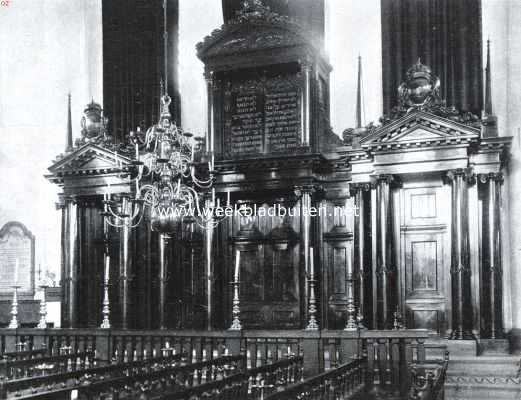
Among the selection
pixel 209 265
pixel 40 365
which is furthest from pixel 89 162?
pixel 40 365

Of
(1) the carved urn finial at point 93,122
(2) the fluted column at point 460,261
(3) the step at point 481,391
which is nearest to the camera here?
(3) the step at point 481,391

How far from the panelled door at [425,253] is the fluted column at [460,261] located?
1.31 feet

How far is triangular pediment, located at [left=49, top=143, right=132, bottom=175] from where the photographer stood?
1090 centimetres

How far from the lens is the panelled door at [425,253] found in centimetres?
938

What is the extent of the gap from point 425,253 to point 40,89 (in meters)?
7.78

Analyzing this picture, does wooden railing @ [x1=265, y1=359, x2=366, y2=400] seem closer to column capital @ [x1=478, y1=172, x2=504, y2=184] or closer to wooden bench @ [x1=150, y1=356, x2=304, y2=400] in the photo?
wooden bench @ [x1=150, y1=356, x2=304, y2=400]

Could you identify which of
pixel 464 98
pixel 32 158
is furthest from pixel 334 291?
pixel 32 158

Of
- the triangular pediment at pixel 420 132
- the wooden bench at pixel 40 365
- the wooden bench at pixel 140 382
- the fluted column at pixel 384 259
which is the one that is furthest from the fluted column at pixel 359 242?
the wooden bench at pixel 40 365

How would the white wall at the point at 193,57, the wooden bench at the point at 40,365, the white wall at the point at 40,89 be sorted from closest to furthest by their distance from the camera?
the wooden bench at the point at 40,365, the white wall at the point at 193,57, the white wall at the point at 40,89

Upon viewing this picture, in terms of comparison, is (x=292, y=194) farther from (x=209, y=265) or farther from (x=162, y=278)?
(x=162, y=278)

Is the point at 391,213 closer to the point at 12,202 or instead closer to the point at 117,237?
the point at 117,237

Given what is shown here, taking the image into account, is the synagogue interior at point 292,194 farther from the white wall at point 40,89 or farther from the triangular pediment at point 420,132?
the white wall at point 40,89

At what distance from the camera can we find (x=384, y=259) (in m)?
9.38

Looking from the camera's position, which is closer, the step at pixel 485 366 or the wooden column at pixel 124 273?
the step at pixel 485 366
